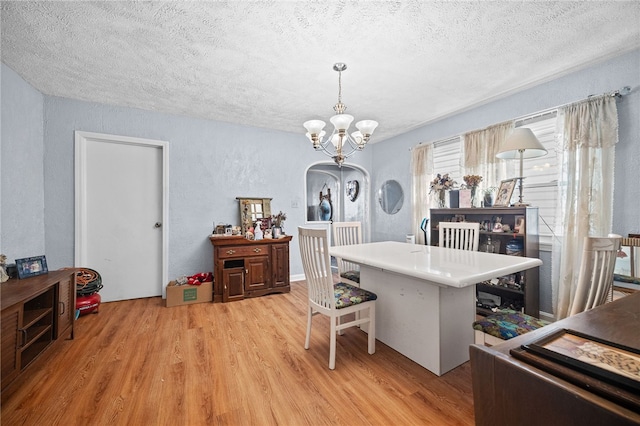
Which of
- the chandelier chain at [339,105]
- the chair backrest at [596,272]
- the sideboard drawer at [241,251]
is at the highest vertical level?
the chandelier chain at [339,105]

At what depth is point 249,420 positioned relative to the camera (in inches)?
59.5

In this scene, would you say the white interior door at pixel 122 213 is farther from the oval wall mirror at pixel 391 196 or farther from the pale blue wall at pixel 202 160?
the oval wall mirror at pixel 391 196

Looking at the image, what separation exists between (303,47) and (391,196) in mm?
3281

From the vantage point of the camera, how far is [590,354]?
1.75ft

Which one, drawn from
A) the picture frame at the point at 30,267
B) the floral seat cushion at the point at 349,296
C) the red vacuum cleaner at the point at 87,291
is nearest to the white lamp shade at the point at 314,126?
the floral seat cushion at the point at 349,296

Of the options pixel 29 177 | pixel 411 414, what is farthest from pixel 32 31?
pixel 411 414

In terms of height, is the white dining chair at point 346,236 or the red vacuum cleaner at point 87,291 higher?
the white dining chair at point 346,236

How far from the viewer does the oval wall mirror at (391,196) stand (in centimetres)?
476

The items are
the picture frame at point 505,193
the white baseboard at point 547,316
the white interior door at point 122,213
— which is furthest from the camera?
the white interior door at point 122,213

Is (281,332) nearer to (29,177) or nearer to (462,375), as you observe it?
(462,375)

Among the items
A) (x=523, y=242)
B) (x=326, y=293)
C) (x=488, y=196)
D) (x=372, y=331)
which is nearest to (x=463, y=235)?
(x=523, y=242)

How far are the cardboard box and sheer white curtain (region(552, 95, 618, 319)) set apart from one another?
3.95 metres

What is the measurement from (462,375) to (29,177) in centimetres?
448

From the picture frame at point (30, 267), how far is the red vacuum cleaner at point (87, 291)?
75 cm
